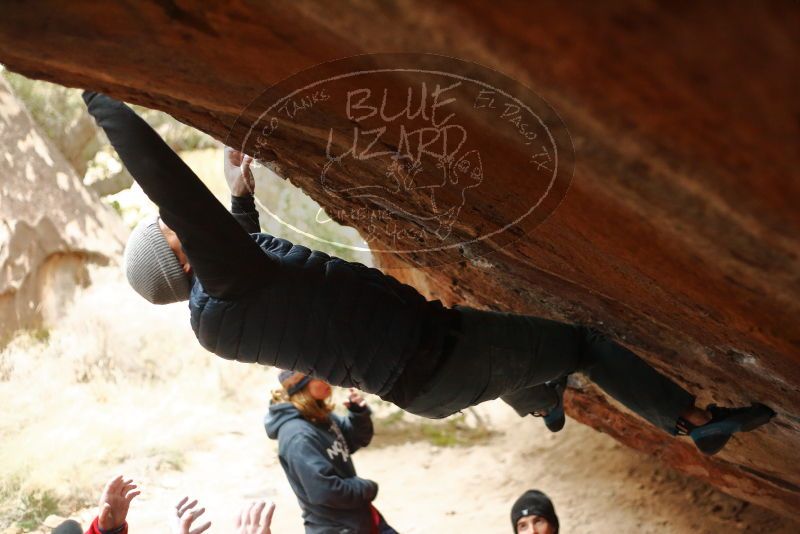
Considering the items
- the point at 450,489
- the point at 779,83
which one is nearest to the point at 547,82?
the point at 779,83

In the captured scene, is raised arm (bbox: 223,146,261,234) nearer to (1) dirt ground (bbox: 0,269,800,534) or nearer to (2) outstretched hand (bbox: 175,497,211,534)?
(2) outstretched hand (bbox: 175,497,211,534)

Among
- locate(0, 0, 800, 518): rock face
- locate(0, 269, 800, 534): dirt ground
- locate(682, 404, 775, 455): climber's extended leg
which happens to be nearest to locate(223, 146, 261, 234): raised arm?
locate(0, 0, 800, 518): rock face

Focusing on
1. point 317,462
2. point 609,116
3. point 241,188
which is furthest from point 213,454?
point 609,116

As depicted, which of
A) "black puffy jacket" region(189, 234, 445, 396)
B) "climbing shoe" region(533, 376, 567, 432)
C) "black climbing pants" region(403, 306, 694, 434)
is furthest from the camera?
"climbing shoe" region(533, 376, 567, 432)

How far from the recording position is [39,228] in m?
6.72

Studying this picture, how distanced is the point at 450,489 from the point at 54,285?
3.68 meters

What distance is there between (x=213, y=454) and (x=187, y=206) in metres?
4.04

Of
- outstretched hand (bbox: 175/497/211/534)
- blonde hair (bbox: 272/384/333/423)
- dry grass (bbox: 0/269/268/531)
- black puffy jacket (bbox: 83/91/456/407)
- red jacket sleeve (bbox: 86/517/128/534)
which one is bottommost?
dry grass (bbox: 0/269/268/531)

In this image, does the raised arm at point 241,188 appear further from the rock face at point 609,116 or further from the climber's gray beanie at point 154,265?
the climber's gray beanie at point 154,265

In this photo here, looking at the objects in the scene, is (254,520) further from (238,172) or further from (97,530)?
(238,172)

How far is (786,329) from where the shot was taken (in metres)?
2.02

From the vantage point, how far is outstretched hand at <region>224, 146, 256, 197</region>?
285 centimetres

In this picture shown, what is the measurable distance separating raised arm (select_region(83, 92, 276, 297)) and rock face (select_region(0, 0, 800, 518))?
108 mm

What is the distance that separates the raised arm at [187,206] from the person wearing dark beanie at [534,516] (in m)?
2.27
